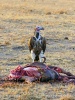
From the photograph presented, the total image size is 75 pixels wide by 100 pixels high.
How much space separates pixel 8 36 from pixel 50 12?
42.5 feet

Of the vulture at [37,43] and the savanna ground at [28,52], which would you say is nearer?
the savanna ground at [28,52]

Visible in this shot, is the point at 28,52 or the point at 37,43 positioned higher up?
the point at 37,43

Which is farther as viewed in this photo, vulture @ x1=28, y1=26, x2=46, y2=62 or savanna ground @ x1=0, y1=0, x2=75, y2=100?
vulture @ x1=28, y1=26, x2=46, y2=62

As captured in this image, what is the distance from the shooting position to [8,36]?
2105cm

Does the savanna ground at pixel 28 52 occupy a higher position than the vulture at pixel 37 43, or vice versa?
the vulture at pixel 37 43

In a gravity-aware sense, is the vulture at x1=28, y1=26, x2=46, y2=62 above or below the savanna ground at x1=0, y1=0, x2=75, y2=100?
above

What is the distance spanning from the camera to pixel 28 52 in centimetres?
1691

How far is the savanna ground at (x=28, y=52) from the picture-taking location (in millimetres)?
10543

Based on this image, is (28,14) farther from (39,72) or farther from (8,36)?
(39,72)

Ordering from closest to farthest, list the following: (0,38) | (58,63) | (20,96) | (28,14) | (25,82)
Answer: (20,96), (25,82), (58,63), (0,38), (28,14)

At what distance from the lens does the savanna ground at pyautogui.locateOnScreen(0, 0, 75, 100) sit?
34.6 ft

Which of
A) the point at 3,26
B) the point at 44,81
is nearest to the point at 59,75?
the point at 44,81

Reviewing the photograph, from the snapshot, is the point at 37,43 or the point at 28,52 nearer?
the point at 37,43

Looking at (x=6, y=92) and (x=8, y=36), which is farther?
(x=8, y=36)
